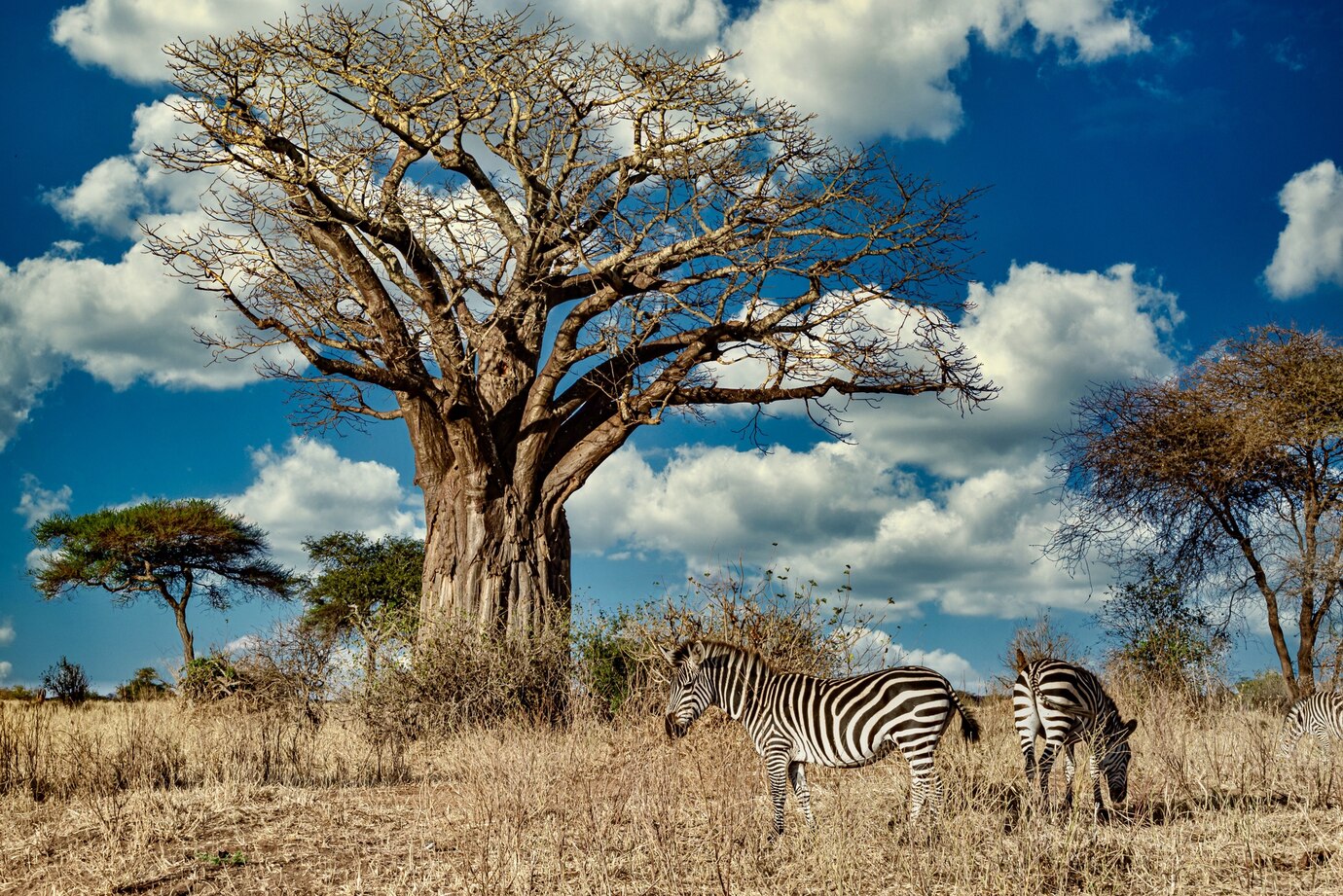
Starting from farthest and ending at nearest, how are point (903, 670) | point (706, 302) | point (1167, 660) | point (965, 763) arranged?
1. point (1167, 660)
2. point (706, 302)
3. point (965, 763)
4. point (903, 670)

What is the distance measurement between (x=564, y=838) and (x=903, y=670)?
2446 millimetres

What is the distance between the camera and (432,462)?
47.3 feet

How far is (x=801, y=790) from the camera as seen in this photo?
7098 millimetres

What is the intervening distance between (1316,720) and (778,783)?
6.39m

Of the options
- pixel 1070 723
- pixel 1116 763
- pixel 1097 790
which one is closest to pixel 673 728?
pixel 1070 723

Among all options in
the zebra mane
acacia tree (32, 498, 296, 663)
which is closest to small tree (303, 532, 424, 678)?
acacia tree (32, 498, 296, 663)

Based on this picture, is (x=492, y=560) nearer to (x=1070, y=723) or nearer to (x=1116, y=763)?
(x=1070, y=723)

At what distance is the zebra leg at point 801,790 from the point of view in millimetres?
6730

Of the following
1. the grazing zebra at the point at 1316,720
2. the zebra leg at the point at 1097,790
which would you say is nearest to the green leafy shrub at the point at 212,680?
the zebra leg at the point at 1097,790

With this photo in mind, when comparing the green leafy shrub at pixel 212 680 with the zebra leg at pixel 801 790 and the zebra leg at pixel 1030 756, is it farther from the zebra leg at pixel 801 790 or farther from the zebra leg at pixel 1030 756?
the zebra leg at pixel 1030 756

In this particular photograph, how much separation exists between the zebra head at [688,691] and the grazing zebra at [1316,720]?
577cm

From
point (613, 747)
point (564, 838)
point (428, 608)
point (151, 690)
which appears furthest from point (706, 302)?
point (151, 690)

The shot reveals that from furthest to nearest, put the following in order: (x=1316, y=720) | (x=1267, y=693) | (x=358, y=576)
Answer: (x=358, y=576) < (x=1267, y=693) < (x=1316, y=720)

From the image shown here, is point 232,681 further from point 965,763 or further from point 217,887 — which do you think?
point 965,763
